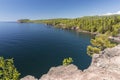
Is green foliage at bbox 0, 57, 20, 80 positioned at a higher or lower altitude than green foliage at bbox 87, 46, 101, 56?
higher

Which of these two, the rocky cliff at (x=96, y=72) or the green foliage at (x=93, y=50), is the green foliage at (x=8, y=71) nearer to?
the rocky cliff at (x=96, y=72)

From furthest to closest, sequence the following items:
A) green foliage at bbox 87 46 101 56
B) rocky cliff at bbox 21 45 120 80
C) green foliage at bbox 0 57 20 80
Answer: green foliage at bbox 87 46 101 56
green foliage at bbox 0 57 20 80
rocky cliff at bbox 21 45 120 80

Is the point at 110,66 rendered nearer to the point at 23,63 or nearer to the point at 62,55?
the point at 23,63

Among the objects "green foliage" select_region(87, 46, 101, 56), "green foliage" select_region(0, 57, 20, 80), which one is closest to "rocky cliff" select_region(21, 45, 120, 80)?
"green foliage" select_region(0, 57, 20, 80)

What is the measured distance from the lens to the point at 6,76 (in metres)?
54.8

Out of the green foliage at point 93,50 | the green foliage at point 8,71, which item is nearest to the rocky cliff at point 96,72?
the green foliage at point 8,71

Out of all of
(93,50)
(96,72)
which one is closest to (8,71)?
(96,72)

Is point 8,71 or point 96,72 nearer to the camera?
point 96,72

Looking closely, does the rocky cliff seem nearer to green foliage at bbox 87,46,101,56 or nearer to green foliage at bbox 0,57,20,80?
green foliage at bbox 0,57,20,80

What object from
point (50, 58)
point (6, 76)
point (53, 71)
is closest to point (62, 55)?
Answer: point (50, 58)

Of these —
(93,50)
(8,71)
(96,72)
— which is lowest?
(93,50)

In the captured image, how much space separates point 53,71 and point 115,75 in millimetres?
14639

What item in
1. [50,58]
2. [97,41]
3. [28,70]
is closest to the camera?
[28,70]

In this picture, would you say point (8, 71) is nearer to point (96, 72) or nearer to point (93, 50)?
point (96, 72)
